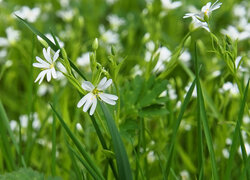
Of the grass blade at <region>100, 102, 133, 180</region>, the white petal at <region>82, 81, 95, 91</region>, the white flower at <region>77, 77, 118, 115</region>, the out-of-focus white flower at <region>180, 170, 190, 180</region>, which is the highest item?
the white petal at <region>82, 81, 95, 91</region>

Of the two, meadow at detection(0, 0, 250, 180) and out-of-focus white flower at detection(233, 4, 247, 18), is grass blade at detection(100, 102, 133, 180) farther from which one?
out-of-focus white flower at detection(233, 4, 247, 18)

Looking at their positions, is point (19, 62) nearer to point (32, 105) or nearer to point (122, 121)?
point (32, 105)

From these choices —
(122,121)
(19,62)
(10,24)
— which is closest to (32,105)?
(122,121)

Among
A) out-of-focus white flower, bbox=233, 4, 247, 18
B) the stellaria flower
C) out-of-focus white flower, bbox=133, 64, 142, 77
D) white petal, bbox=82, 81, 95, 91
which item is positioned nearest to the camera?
white petal, bbox=82, 81, 95, 91

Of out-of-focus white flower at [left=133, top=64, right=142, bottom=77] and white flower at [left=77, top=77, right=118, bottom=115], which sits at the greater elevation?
white flower at [left=77, top=77, right=118, bottom=115]

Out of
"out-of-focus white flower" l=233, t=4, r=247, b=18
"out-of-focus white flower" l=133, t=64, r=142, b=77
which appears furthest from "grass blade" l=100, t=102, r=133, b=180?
"out-of-focus white flower" l=233, t=4, r=247, b=18

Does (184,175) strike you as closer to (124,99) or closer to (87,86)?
(124,99)

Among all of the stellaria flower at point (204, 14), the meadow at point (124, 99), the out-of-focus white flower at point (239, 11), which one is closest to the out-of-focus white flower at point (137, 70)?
the meadow at point (124, 99)

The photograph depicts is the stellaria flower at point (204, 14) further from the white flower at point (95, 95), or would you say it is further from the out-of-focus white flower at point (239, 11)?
the out-of-focus white flower at point (239, 11)

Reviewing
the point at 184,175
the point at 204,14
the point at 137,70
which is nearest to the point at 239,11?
the point at 137,70
